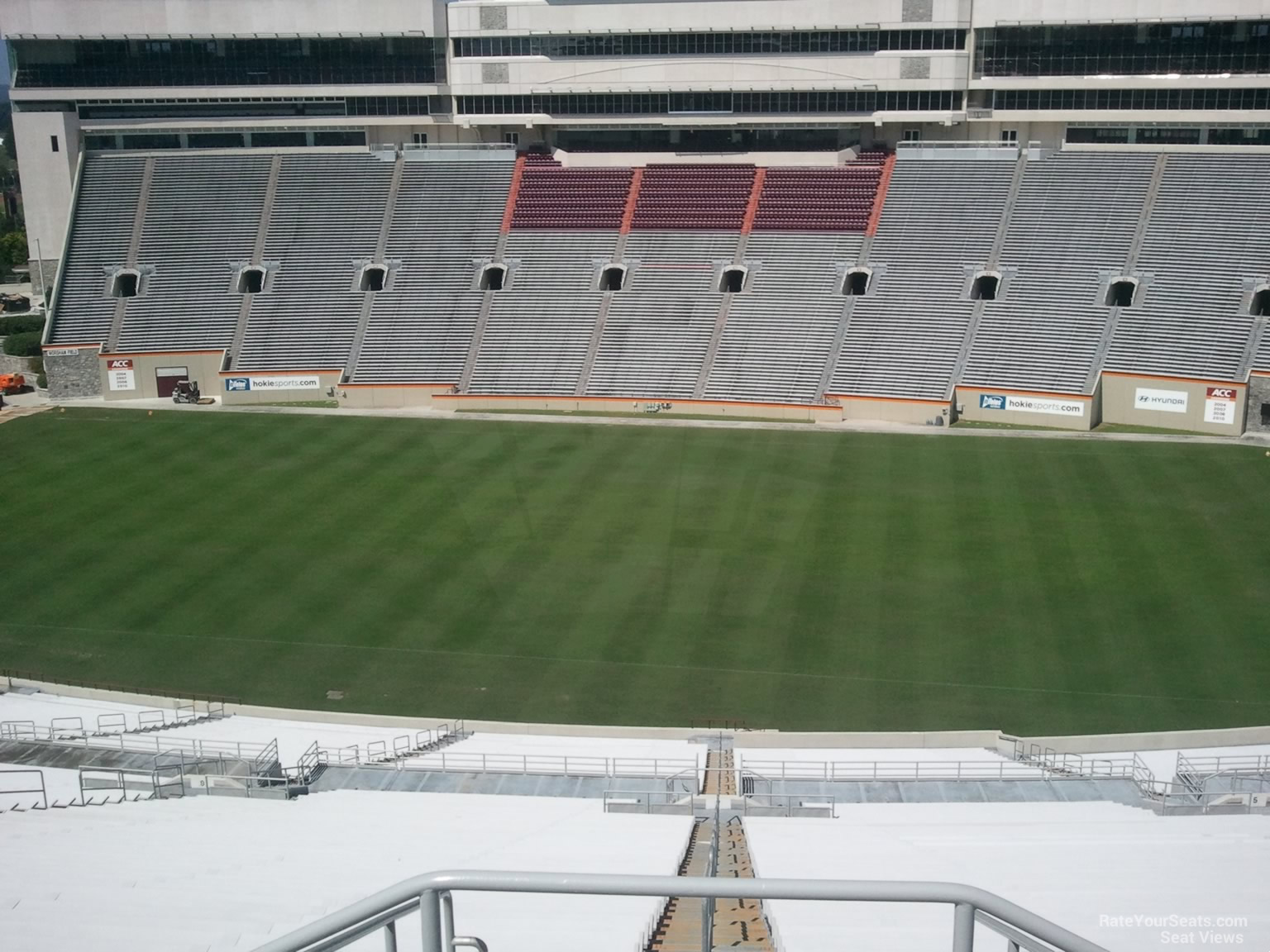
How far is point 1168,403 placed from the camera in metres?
46.4

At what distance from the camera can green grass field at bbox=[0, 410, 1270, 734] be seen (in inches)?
1085

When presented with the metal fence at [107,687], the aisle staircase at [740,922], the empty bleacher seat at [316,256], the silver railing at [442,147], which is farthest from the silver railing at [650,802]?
the silver railing at [442,147]

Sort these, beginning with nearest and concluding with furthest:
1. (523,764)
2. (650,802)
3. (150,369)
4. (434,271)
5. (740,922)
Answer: (740,922), (650,802), (523,764), (150,369), (434,271)

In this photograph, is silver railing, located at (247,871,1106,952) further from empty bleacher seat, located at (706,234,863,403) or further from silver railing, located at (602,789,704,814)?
empty bleacher seat, located at (706,234,863,403)

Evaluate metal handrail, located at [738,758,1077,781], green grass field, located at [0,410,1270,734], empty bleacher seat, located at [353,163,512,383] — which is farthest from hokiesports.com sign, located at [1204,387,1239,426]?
empty bleacher seat, located at [353,163,512,383]

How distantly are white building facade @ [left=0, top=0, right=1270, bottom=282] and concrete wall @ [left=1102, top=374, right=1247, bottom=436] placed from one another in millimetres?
14718

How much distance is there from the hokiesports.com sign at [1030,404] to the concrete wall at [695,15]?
18.7 meters

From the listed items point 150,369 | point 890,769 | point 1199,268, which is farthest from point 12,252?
point 890,769

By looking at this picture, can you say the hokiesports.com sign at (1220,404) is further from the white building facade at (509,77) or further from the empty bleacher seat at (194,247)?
the empty bleacher seat at (194,247)

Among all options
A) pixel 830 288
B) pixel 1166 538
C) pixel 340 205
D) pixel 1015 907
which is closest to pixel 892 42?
pixel 830 288

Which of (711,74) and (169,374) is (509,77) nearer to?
(711,74)

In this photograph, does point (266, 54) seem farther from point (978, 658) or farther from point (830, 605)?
point (978, 658)

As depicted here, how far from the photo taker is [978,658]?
2858 cm

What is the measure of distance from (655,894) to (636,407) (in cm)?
4642
